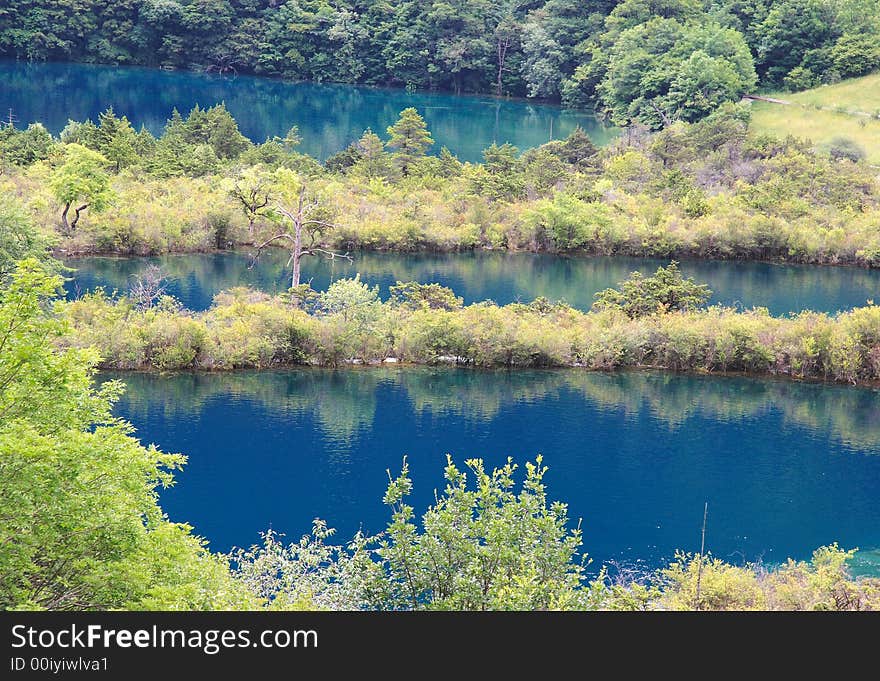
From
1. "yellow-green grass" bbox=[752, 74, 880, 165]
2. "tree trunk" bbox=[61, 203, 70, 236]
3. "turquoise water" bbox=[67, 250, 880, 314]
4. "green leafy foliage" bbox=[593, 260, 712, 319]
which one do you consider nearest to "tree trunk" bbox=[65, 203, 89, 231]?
"tree trunk" bbox=[61, 203, 70, 236]

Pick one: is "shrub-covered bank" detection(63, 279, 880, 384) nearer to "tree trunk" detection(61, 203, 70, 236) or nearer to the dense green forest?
"tree trunk" detection(61, 203, 70, 236)

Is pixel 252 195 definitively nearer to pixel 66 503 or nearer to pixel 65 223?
pixel 65 223

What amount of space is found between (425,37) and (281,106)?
19668mm

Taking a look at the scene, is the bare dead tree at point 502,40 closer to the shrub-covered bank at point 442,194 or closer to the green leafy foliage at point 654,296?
the shrub-covered bank at point 442,194

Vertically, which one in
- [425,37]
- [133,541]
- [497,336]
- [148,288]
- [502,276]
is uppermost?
[425,37]

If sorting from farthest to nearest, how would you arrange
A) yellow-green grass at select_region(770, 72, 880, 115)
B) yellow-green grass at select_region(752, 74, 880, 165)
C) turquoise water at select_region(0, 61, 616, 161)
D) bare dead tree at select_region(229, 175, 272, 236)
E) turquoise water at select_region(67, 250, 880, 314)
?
turquoise water at select_region(0, 61, 616, 161) < yellow-green grass at select_region(770, 72, 880, 115) < yellow-green grass at select_region(752, 74, 880, 165) < bare dead tree at select_region(229, 175, 272, 236) < turquoise water at select_region(67, 250, 880, 314)

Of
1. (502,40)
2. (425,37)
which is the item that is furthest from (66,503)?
(502,40)

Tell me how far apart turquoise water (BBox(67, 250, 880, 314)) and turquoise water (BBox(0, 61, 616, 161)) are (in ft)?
78.1

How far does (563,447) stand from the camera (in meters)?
36.1

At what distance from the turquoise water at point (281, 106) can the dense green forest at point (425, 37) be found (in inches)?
93.8

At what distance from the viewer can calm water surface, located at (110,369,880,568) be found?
101 feet

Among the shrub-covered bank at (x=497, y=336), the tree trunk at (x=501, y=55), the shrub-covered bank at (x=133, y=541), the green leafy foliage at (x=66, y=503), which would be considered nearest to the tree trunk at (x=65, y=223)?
the shrub-covered bank at (x=497, y=336)

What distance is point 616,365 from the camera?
44.6 meters

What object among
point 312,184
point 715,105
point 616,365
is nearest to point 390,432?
point 616,365
